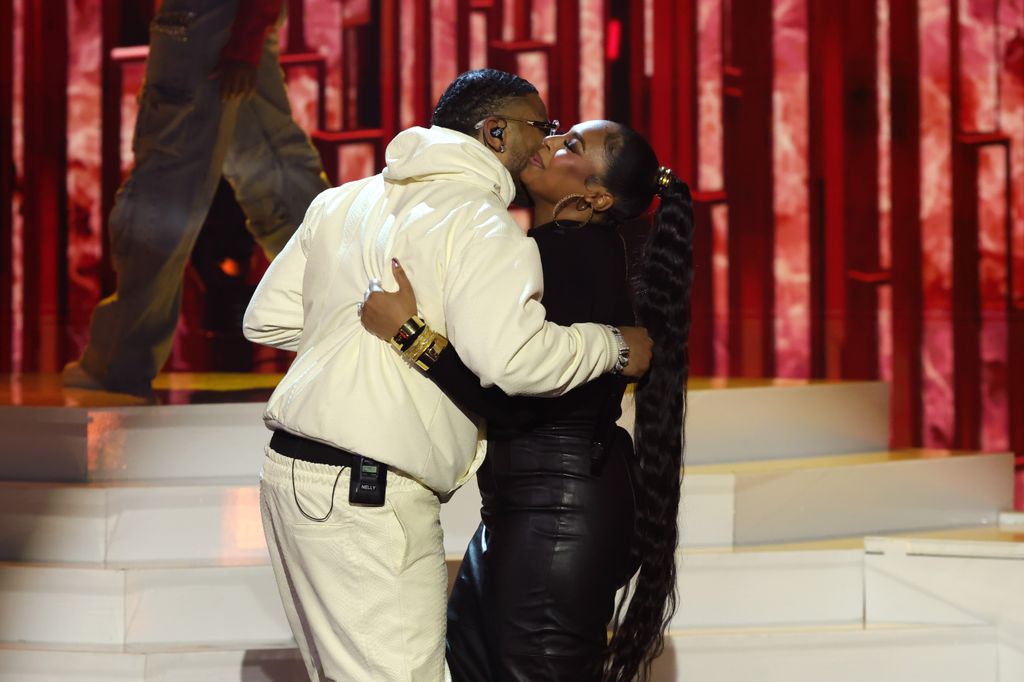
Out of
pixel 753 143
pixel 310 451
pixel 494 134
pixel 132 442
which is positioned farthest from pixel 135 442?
pixel 753 143

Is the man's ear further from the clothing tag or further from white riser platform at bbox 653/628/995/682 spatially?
white riser platform at bbox 653/628/995/682

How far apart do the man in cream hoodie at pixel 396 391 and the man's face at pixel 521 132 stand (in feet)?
0.29

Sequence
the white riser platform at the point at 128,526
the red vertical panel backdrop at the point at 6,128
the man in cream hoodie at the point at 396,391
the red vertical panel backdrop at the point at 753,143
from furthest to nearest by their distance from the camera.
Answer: the red vertical panel backdrop at the point at 6,128 < the red vertical panel backdrop at the point at 753,143 < the white riser platform at the point at 128,526 < the man in cream hoodie at the point at 396,391

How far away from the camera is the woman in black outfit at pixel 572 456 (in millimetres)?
1762

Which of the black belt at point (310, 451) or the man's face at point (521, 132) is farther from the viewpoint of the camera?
the man's face at point (521, 132)

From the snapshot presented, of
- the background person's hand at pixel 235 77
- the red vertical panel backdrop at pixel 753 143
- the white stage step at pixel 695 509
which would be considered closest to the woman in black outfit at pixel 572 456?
the white stage step at pixel 695 509

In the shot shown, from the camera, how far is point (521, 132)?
1.75 metres

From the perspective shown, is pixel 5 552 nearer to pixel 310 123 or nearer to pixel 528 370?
pixel 528 370

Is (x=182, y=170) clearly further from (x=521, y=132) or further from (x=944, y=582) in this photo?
(x=944, y=582)

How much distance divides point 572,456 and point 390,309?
1.30 feet

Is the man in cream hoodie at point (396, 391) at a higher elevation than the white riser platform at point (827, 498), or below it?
higher

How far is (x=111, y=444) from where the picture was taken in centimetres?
299

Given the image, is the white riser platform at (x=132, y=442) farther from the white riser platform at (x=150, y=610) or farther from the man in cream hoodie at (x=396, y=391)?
the man in cream hoodie at (x=396, y=391)

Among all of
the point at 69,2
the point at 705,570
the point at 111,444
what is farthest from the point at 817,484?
the point at 69,2
